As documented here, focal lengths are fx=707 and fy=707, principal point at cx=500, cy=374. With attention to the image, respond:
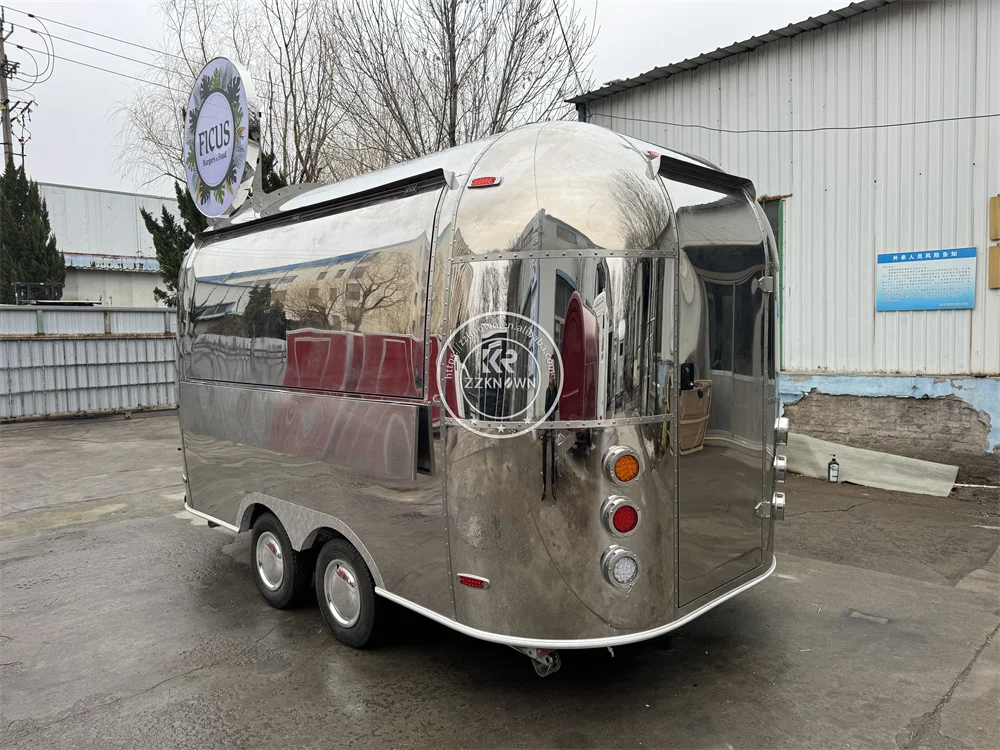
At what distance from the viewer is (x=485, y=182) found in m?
3.38

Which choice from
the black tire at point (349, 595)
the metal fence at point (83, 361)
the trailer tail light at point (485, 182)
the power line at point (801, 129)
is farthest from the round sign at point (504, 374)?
the metal fence at point (83, 361)

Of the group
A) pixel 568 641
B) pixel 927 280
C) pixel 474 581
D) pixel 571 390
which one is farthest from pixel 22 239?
pixel 568 641

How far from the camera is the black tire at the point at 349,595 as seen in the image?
13.5 feet

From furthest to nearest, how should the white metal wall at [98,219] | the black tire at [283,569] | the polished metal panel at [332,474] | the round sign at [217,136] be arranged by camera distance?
1. the white metal wall at [98,219]
2. the round sign at [217,136]
3. the black tire at [283,569]
4. the polished metal panel at [332,474]

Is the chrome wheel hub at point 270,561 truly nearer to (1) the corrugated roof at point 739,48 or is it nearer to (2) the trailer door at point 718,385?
(2) the trailer door at point 718,385

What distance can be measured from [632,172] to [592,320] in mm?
756

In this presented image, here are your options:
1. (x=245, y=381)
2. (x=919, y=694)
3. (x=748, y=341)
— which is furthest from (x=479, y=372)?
(x=919, y=694)

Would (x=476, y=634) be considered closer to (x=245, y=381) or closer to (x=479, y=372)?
(x=479, y=372)

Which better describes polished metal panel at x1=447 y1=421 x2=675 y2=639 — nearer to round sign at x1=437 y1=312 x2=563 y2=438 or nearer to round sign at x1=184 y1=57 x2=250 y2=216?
round sign at x1=437 y1=312 x2=563 y2=438

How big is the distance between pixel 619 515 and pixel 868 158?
22.7ft

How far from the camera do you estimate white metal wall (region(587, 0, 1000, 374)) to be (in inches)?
295

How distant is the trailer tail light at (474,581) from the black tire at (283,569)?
5.85 feet

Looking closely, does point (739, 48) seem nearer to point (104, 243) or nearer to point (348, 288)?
point (348, 288)

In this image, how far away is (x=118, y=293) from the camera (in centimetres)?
2850
